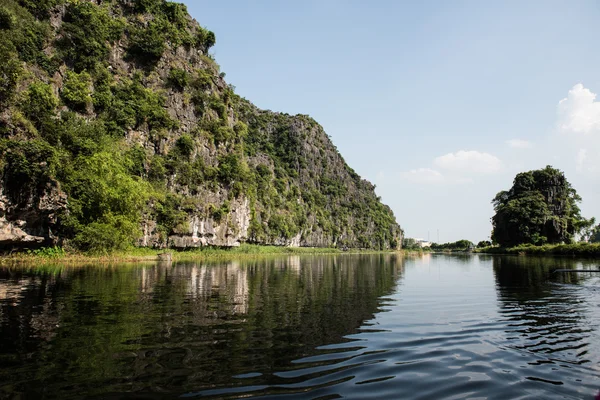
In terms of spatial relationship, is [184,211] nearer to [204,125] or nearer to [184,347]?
[204,125]

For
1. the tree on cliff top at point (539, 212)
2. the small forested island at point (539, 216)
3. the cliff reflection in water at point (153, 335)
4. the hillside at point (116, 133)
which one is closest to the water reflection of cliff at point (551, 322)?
the cliff reflection in water at point (153, 335)

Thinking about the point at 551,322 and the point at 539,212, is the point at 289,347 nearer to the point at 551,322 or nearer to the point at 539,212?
the point at 551,322

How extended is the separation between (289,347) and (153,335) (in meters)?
3.78

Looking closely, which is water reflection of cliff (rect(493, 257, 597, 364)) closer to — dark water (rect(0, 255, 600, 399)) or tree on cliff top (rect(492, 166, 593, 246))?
dark water (rect(0, 255, 600, 399))

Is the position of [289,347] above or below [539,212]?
below

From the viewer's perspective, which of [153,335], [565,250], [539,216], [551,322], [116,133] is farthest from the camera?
[539,216]

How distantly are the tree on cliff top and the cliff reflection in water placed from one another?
369 ft

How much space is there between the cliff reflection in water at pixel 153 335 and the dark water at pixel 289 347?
0.13 ft

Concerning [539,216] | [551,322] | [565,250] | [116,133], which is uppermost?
[116,133]

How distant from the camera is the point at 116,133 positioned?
5634cm

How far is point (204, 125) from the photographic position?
75438mm

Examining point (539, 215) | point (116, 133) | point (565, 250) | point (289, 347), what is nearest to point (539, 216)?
point (539, 215)

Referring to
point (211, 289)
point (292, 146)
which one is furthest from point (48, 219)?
point (292, 146)

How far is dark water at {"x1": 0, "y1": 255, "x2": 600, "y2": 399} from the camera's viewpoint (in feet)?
19.9
